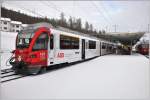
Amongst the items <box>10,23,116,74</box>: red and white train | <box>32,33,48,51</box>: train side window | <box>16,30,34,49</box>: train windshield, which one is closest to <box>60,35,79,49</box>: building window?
<box>10,23,116,74</box>: red and white train

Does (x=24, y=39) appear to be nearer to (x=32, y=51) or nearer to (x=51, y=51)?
(x=32, y=51)

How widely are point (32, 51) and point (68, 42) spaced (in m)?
3.69

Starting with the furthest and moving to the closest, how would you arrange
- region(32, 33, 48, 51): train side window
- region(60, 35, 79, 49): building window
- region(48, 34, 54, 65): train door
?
region(60, 35, 79, 49): building window
region(48, 34, 54, 65): train door
region(32, 33, 48, 51): train side window

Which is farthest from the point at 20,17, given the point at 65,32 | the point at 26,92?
the point at 26,92

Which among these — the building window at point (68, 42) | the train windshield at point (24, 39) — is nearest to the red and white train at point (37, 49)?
the train windshield at point (24, 39)

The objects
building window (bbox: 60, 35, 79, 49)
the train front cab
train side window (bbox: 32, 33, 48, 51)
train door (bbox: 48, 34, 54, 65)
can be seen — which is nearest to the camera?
the train front cab

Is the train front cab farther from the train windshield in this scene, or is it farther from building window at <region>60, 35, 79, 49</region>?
building window at <region>60, 35, 79, 49</region>

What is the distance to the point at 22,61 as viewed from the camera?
27.8ft

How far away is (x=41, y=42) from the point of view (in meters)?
8.72

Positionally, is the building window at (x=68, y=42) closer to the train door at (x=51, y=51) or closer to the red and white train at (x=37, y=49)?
the red and white train at (x=37, y=49)

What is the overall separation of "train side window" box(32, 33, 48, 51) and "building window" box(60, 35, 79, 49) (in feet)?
5.91

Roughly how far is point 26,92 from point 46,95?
2.51 feet

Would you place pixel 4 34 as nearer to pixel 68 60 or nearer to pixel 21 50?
pixel 68 60

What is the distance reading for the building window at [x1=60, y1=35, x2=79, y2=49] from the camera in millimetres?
10734
